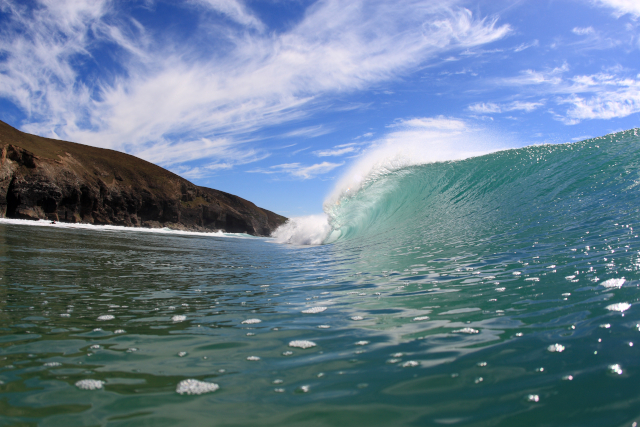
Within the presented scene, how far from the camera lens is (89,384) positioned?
206 centimetres

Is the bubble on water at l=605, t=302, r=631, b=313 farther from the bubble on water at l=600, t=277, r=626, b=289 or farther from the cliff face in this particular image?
the cliff face

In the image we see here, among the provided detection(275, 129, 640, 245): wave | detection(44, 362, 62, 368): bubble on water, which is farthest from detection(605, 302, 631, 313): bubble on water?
detection(275, 129, 640, 245): wave

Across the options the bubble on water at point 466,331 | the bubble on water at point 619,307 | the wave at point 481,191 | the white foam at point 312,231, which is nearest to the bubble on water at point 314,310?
the bubble on water at point 466,331

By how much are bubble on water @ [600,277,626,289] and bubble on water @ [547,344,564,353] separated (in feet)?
5.58

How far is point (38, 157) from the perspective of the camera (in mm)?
48500

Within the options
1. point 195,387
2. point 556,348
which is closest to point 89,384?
point 195,387

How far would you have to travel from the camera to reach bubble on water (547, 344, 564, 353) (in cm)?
226

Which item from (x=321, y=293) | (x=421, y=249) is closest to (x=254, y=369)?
(x=321, y=293)

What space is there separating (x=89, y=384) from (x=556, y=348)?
2.97m

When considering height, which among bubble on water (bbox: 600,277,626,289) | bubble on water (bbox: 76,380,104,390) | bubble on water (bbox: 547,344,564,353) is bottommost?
bubble on water (bbox: 76,380,104,390)

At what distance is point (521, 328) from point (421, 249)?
5.17 m

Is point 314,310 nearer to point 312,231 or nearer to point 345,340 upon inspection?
point 345,340

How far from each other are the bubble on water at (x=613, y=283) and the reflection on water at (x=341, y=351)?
0.07m

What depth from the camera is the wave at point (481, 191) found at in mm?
9594
